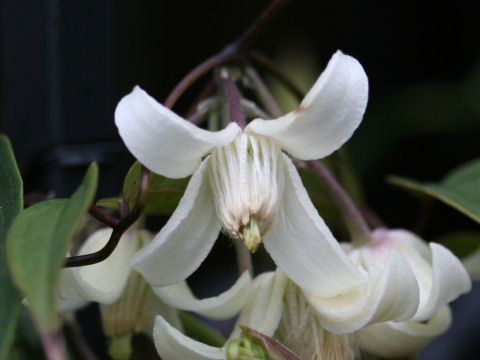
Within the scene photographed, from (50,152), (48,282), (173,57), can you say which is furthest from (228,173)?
(173,57)

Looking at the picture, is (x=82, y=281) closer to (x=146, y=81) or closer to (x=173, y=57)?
(x=146, y=81)

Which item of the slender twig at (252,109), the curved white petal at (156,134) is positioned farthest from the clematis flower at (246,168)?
the slender twig at (252,109)

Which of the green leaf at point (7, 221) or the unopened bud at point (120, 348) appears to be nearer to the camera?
the green leaf at point (7, 221)

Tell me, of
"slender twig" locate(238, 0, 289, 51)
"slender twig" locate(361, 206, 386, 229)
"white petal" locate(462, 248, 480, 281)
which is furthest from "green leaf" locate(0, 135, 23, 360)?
"white petal" locate(462, 248, 480, 281)

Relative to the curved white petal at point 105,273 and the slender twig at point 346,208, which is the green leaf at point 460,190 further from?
the curved white petal at point 105,273

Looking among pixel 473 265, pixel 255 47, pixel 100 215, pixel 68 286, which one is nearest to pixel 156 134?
pixel 100 215

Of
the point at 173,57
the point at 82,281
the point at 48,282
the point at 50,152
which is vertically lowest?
the point at 173,57
